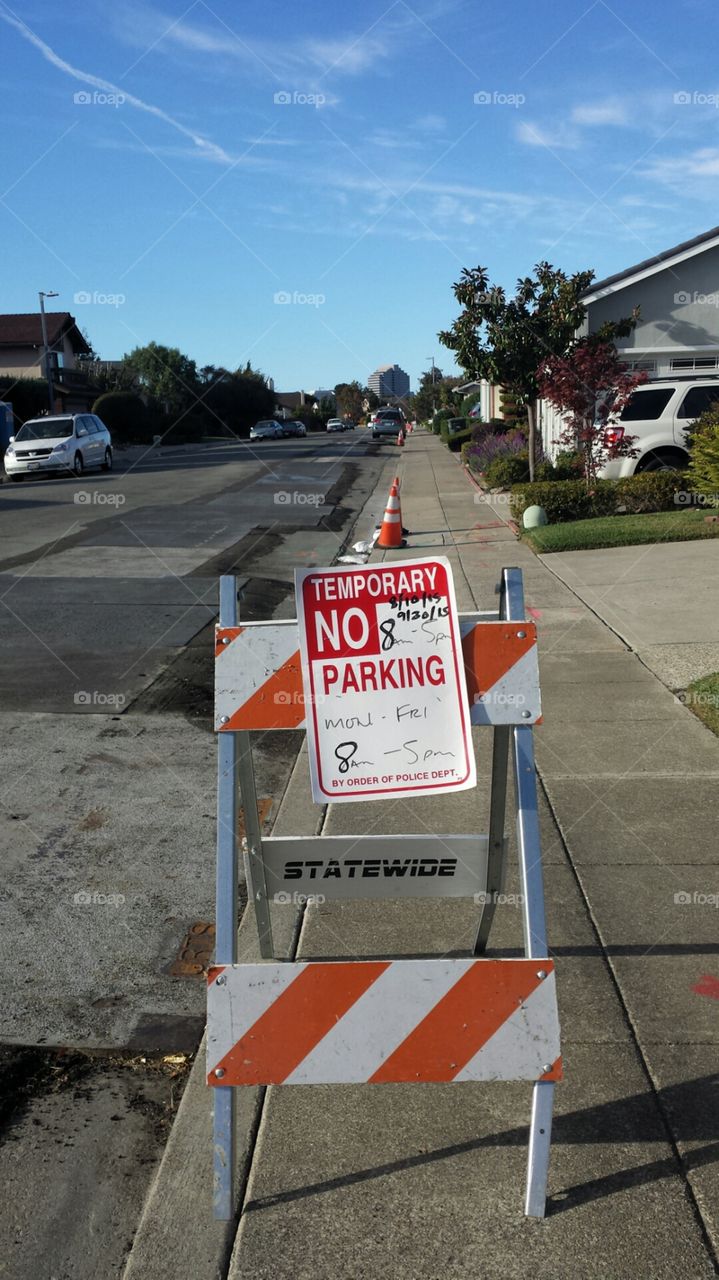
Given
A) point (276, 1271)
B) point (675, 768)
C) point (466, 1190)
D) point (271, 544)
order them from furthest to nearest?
point (271, 544), point (675, 768), point (466, 1190), point (276, 1271)

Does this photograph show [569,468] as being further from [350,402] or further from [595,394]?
[350,402]

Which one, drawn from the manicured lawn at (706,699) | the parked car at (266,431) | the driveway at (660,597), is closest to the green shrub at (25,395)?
the parked car at (266,431)

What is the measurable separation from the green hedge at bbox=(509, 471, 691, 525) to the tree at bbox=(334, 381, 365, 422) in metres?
146

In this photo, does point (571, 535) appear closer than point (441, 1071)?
No

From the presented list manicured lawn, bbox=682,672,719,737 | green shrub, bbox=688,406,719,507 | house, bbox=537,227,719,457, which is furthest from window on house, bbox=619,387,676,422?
manicured lawn, bbox=682,672,719,737

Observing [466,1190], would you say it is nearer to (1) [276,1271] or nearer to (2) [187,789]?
(1) [276,1271]

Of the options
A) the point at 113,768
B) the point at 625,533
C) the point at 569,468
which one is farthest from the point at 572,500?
the point at 113,768

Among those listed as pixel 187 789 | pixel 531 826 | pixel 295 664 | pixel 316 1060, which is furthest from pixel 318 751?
pixel 187 789

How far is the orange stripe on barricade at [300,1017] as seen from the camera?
2984 millimetres

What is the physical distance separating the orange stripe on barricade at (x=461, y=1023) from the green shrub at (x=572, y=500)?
1385cm

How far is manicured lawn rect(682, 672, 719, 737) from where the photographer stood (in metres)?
6.81

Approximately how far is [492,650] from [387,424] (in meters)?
57.6

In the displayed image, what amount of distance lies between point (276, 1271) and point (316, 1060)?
0.50 metres

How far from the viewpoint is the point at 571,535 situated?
14617 mm
